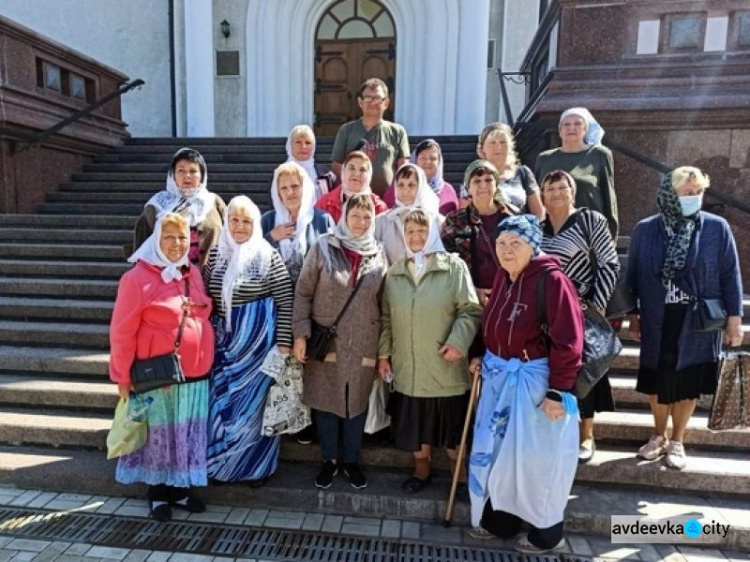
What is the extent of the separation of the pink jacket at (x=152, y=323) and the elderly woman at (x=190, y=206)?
38cm

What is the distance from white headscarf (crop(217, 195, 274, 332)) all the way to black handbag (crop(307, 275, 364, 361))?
0.43 m

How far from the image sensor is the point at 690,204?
9.39 ft

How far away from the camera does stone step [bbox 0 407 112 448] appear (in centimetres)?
353

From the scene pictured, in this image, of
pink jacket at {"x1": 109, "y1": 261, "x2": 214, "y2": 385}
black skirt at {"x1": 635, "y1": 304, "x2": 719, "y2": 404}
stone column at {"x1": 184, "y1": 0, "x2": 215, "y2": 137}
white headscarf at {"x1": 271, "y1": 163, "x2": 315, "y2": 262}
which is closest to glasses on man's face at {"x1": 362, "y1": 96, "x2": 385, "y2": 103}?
white headscarf at {"x1": 271, "y1": 163, "x2": 315, "y2": 262}

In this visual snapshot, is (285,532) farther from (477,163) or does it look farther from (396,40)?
(396,40)

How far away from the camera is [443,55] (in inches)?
355

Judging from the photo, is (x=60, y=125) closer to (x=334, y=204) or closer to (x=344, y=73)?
(x=334, y=204)

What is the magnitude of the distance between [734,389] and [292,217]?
2.68 m

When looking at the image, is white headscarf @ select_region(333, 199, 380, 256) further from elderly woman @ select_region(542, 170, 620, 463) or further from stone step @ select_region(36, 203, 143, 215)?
stone step @ select_region(36, 203, 143, 215)

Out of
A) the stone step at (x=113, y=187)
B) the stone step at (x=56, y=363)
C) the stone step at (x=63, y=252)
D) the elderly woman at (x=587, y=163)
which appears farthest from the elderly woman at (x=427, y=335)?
the stone step at (x=113, y=187)

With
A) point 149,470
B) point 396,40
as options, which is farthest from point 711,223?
point 396,40

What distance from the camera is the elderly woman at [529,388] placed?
7.88ft

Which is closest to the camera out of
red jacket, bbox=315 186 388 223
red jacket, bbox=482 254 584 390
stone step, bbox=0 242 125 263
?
red jacket, bbox=482 254 584 390

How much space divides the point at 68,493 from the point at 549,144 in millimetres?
4727
